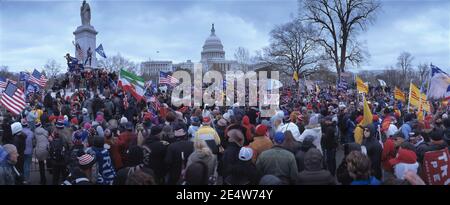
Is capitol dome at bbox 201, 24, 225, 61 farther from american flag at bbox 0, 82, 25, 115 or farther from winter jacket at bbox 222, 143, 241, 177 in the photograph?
winter jacket at bbox 222, 143, 241, 177

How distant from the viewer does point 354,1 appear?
39.7 m

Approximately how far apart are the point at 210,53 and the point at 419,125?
131 metres

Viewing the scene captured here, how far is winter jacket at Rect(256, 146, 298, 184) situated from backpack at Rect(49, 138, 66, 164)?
183 inches

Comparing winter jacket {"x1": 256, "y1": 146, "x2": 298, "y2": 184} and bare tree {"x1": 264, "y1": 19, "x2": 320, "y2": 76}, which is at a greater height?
bare tree {"x1": 264, "y1": 19, "x2": 320, "y2": 76}

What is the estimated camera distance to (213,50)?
138m

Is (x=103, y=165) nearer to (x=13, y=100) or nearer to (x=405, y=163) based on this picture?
(x=405, y=163)

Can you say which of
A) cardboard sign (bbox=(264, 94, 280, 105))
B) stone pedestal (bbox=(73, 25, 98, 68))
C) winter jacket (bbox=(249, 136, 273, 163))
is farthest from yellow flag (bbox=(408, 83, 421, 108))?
stone pedestal (bbox=(73, 25, 98, 68))

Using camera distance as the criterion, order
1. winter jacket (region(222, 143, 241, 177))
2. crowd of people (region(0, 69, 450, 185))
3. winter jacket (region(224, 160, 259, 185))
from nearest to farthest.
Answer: crowd of people (region(0, 69, 450, 185)), winter jacket (region(224, 160, 259, 185)), winter jacket (region(222, 143, 241, 177))

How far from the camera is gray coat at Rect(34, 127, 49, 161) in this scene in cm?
909

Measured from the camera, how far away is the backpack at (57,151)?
880 centimetres

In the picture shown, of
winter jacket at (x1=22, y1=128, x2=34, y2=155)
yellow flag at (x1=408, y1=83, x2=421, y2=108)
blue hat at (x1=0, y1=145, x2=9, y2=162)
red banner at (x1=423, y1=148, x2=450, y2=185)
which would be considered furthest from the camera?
yellow flag at (x1=408, y1=83, x2=421, y2=108)
